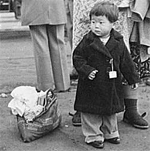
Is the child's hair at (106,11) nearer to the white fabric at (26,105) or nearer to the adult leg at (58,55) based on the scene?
the white fabric at (26,105)

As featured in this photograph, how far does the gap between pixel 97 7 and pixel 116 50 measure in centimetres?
39

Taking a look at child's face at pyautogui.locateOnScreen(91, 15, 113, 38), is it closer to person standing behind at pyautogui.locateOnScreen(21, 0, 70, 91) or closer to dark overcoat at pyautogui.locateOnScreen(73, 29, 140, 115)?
dark overcoat at pyautogui.locateOnScreen(73, 29, 140, 115)

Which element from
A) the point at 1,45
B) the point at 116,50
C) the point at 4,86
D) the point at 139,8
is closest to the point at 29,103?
the point at 116,50

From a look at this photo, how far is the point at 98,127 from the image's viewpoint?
405 cm

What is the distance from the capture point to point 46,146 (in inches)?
161

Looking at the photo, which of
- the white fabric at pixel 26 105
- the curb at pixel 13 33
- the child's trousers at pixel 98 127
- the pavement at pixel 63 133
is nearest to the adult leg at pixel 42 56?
the pavement at pixel 63 133

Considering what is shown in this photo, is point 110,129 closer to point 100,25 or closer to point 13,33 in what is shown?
point 100,25

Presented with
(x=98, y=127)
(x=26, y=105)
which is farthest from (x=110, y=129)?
(x=26, y=105)

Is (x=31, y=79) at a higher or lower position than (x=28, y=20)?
lower

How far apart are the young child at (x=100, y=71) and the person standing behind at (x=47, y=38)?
925 mm

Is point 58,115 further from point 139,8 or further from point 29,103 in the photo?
point 139,8

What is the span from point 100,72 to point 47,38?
46.4 inches

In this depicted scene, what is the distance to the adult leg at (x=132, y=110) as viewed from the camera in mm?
4512

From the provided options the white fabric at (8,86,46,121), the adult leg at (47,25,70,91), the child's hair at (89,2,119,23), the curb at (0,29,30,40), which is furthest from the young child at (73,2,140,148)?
the curb at (0,29,30,40)
